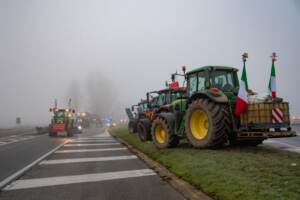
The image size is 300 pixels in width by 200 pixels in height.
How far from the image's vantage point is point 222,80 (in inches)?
374

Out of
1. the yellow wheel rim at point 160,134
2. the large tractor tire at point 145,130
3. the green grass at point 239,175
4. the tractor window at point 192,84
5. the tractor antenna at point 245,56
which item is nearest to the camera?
the green grass at point 239,175

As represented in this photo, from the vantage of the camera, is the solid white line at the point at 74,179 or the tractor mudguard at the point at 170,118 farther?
the tractor mudguard at the point at 170,118

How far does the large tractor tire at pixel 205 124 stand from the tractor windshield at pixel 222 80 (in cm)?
98

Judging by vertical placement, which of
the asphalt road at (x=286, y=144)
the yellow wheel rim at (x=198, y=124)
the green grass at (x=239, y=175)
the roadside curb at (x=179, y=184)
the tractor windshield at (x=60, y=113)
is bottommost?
the asphalt road at (x=286, y=144)

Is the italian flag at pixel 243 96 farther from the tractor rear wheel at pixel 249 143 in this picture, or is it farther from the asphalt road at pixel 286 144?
the asphalt road at pixel 286 144

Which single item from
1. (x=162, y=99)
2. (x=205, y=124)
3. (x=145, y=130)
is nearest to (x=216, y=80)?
(x=205, y=124)

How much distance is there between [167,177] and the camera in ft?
19.5

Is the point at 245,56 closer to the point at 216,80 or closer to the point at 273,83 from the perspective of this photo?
the point at 273,83

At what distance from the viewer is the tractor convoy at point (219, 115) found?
7801 mm

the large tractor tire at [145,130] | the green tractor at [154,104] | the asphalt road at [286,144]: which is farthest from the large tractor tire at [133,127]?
the asphalt road at [286,144]

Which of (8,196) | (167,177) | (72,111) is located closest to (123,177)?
(167,177)

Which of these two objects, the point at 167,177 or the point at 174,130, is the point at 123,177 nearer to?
the point at 167,177

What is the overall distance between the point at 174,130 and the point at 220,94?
2281 mm

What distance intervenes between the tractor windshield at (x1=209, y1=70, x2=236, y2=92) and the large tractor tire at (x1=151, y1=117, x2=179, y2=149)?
219 cm
